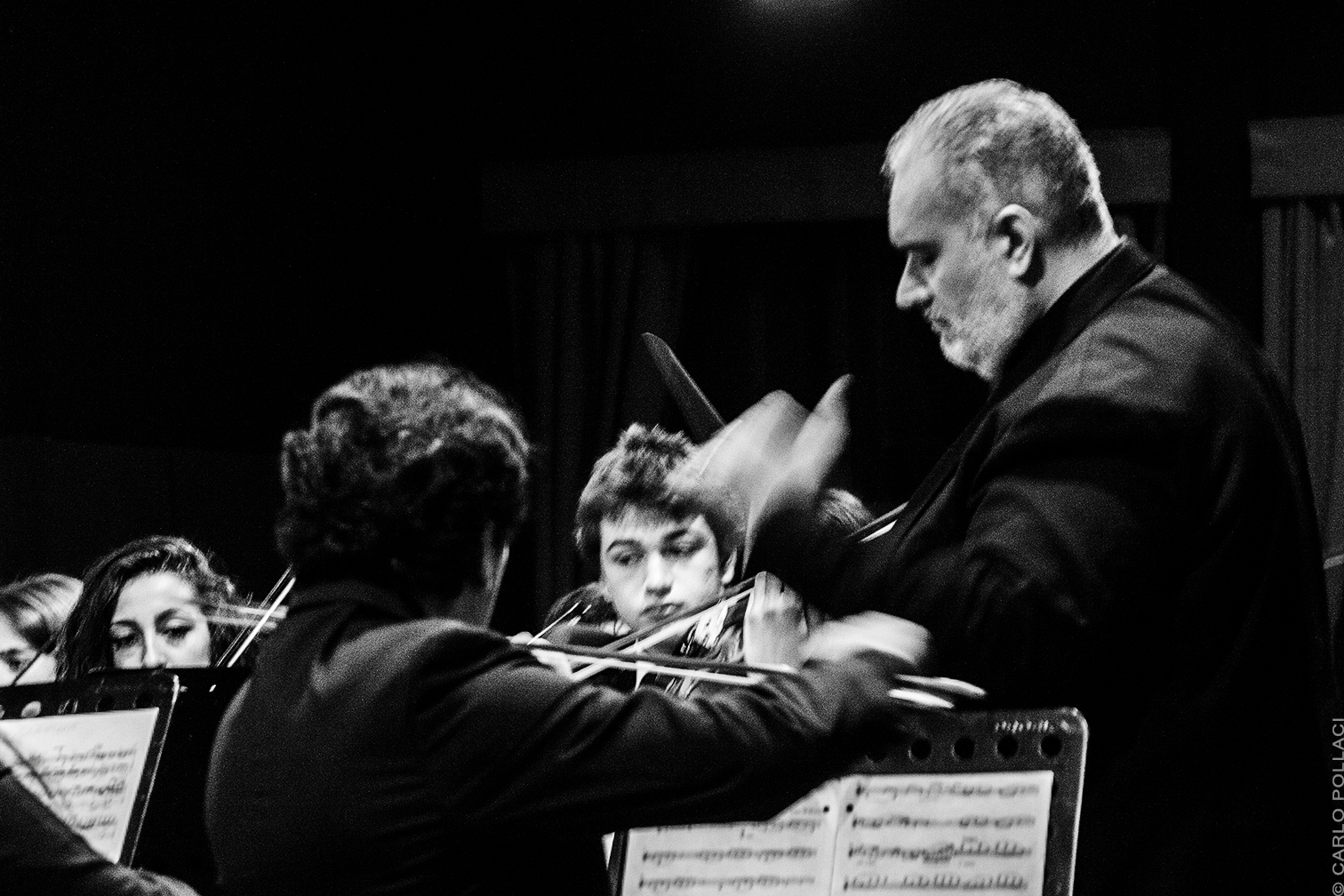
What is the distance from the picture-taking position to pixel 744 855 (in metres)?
1.53

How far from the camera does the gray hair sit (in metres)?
1.63

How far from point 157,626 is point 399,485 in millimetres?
1760

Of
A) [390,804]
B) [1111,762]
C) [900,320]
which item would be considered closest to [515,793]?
[390,804]

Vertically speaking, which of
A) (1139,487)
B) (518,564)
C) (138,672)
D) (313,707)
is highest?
(1139,487)

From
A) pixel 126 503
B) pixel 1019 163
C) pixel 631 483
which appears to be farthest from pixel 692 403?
pixel 126 503

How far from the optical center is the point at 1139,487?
1.42 metres

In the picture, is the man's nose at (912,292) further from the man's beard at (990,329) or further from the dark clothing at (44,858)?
the dark clothing at (44,858)

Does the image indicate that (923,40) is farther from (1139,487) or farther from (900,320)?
(1139,487)

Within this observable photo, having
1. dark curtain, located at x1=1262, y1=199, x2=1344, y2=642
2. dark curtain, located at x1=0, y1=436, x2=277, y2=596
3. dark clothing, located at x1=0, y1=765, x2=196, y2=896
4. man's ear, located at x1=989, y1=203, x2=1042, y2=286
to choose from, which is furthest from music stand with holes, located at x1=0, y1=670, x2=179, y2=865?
dark curtain, located at x1=1262, y1=199, x2=1344, y2=642

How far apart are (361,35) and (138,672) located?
3.46 metres

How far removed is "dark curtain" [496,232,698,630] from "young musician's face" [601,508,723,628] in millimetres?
1891

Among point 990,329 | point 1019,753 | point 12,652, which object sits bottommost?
point 12,652

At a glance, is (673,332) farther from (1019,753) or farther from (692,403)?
(1019,753)

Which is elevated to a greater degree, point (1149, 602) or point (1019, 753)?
point (1149, 602)
